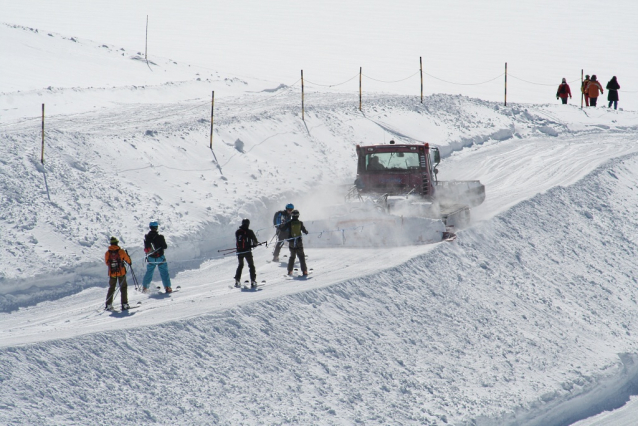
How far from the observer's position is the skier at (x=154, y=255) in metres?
12.8

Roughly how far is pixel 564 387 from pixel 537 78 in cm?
3441

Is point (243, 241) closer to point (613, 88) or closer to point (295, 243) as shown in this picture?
point (295, 243)

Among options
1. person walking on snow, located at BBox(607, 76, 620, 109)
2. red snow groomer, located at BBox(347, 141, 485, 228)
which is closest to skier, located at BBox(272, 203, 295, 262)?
red snow groomer, located at BBox(347, 141, 485, 228)

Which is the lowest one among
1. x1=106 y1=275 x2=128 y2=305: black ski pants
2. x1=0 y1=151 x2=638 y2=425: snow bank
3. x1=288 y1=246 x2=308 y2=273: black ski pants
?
x1=0 y1=151 x2=638 y2=425: snow bank

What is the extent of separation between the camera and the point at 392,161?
17.2m

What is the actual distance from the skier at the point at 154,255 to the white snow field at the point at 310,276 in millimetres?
484

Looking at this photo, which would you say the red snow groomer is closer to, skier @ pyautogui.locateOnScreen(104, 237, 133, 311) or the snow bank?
the snow bank

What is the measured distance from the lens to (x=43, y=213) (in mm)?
14109

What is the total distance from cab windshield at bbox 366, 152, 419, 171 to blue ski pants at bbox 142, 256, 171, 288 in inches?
237

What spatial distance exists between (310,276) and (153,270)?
2822 millimetres

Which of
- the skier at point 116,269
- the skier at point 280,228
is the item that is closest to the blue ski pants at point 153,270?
the skier at point 116,269

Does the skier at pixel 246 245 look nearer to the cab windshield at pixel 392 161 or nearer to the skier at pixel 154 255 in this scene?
the skier at pixel 154 255

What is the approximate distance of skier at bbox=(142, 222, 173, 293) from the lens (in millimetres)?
12820

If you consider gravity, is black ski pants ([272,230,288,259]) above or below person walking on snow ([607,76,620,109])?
below
